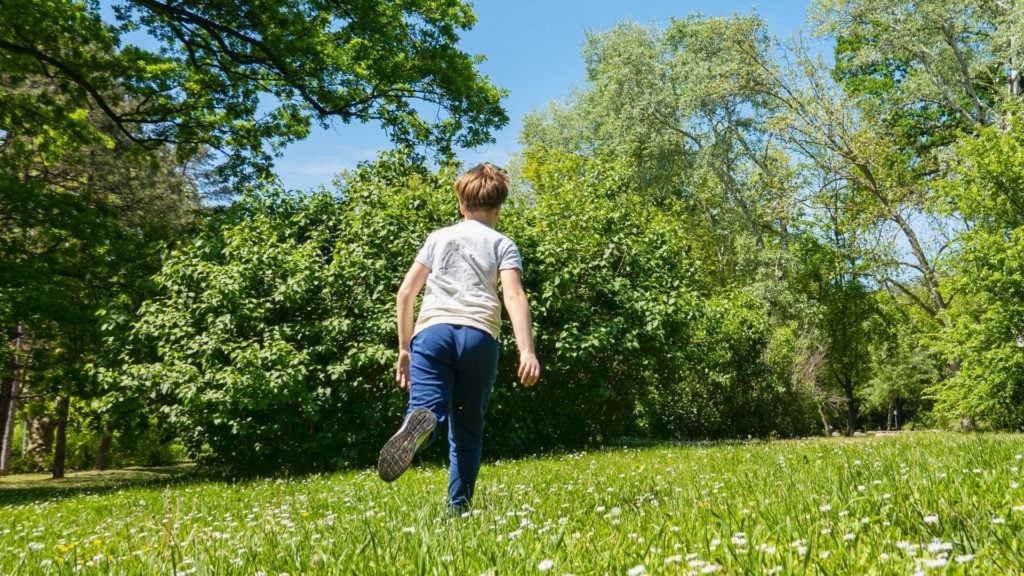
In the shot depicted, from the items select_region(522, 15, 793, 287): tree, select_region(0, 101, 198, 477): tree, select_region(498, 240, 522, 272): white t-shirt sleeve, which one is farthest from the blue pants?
select_region(522, 15, 793, 287): tree

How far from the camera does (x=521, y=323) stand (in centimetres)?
405

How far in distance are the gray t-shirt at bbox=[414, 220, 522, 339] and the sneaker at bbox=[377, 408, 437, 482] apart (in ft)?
2.04

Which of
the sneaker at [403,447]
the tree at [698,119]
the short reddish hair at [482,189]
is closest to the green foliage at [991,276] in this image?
the tree at [698,119]

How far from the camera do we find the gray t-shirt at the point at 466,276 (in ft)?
13.4

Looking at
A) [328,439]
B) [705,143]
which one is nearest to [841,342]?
[705,143]

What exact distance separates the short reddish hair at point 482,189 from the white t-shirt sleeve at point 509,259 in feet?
1.03

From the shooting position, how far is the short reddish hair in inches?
171

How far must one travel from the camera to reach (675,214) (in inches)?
1344

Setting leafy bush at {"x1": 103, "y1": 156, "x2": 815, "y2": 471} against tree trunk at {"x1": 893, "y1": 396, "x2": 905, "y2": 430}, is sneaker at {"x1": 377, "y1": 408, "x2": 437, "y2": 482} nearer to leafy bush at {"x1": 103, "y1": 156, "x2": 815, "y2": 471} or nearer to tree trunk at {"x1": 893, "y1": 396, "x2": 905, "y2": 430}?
leafy bush at {"x1": 103, "y1": 156, "x2": 815, "y2": 471}

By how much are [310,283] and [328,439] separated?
2907 millimetres

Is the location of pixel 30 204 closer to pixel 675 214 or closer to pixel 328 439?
pixel 328 439

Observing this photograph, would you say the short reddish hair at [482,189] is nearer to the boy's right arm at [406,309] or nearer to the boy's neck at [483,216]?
the boy's neck at [483,216]

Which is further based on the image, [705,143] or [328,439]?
[705,143]

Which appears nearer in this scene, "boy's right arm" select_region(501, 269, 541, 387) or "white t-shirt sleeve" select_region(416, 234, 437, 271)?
"boy's right arm" select_region(501, 269, 541, 387)
